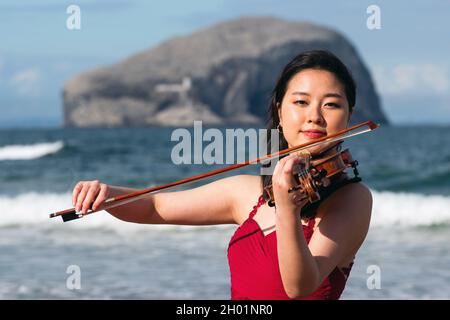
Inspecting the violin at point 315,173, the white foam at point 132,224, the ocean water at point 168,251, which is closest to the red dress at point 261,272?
the violin at point 315,173

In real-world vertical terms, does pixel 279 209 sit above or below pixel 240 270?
above

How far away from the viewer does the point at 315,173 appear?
2.26m

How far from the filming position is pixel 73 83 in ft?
394

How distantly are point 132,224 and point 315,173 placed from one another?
11232 millimetres

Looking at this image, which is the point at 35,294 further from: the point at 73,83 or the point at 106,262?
the point at 73,83

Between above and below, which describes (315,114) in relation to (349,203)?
above

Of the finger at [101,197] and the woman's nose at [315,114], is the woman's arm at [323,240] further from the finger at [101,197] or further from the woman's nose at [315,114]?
the finger at [101,197]

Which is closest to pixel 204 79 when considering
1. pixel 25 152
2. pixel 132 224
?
pixel 25 152

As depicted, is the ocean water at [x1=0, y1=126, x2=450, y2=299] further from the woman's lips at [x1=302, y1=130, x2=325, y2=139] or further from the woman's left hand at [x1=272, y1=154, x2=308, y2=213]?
the woman's left hand at [x1=272, y1=154, x2=308, y2=213]

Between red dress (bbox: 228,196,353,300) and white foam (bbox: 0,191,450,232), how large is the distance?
9.84m

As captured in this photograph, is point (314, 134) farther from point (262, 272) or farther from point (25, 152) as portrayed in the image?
point (25, 152)

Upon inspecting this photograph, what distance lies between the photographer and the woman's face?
2422 millimetres
